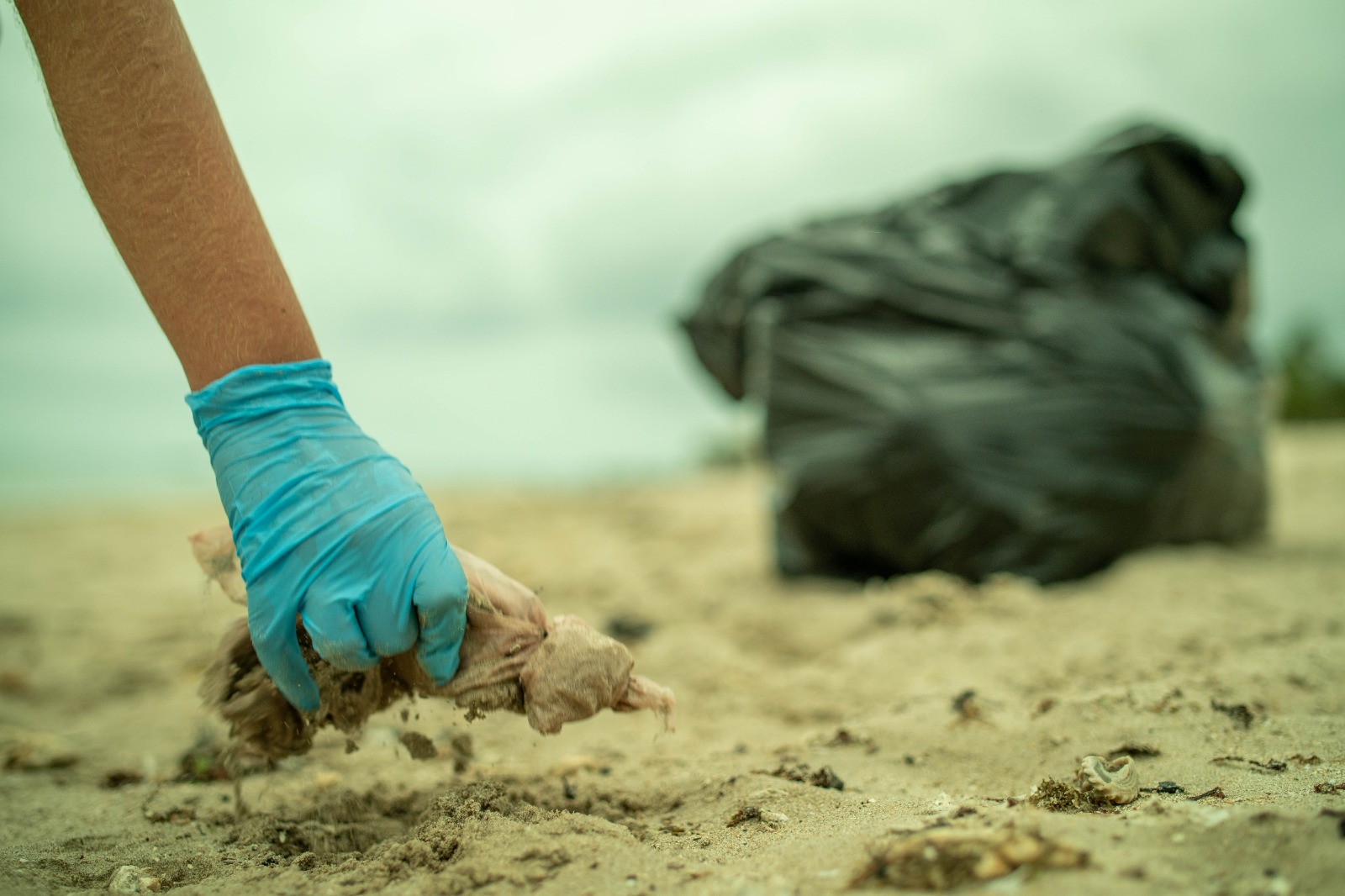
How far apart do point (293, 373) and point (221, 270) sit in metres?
0.16

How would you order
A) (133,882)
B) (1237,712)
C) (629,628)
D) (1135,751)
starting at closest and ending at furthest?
(133,882)
(1135,751)
(1237,712)
(629,628)

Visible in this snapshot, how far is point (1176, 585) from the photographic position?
8.11 feet

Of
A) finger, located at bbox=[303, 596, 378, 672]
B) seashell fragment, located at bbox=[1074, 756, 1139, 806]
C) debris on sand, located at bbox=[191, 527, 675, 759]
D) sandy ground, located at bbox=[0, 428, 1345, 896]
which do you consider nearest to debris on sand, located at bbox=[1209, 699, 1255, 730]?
sandy ground, located at bbox=[0, 428, 1345, 896]

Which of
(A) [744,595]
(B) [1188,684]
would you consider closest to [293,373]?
(B) [1188,684]

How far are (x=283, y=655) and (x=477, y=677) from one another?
0.25 m

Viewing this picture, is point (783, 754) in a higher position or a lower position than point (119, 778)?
lower

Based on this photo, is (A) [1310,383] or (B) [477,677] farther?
(A) [1310,383]

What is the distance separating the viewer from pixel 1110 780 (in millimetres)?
1079

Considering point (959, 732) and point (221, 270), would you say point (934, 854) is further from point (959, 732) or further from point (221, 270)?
point (221, 270)

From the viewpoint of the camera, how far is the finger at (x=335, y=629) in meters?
1.06

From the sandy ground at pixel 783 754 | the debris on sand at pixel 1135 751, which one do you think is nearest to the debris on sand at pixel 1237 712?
the sandy ground at pixel 783 754

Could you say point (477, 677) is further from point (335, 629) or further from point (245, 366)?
point (245, 366)

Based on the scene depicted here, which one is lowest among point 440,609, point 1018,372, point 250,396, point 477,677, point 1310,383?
point 1310,383

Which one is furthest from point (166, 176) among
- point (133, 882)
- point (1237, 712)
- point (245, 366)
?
point (1237, 712)
